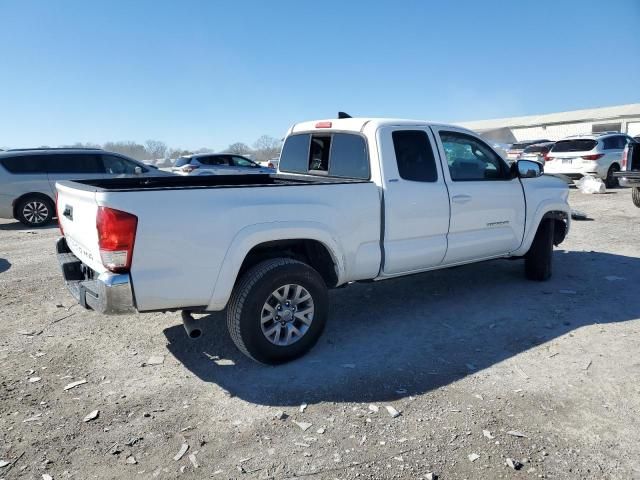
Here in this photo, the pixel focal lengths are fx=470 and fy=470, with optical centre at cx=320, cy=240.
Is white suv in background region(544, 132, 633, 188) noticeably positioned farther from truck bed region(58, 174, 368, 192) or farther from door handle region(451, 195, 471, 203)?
truck bed region(58, 174, 368, 192)

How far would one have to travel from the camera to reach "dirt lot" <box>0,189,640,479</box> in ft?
8.75

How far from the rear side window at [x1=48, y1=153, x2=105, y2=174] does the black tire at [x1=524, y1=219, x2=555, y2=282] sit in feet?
33.1

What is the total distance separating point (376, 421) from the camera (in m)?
3.02

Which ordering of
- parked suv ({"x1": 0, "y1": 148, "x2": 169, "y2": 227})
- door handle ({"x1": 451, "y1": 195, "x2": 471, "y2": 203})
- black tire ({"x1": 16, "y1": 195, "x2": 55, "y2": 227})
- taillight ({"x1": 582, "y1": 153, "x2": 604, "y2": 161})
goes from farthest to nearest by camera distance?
taillight ({"x1": 582, "y1": 153, "x2": 604, "y2": 161}), black tire ({"x1": 16, "y1": 195, "x2": 55, "y2": 227}), parked suv ({"x1": 0, "y1": 148, "x2": 169, "y2": 227}), door handle ({"x1": 451, "y1": 195, "x2": 471, "y2": 203})

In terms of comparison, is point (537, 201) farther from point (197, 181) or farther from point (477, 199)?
point (197, 181)

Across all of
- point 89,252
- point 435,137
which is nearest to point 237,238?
point 89,252

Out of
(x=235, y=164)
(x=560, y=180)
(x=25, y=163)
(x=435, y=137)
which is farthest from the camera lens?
(x=235, y=164)

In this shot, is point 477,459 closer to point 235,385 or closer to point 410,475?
point 410,475

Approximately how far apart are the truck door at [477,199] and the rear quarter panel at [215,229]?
1.23 metres

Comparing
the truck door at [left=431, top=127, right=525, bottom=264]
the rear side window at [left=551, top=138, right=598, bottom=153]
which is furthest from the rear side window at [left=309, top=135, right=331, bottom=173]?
the rear side window at [left=551, top=138, right=598, bottom=153]

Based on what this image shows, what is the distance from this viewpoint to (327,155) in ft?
16.1

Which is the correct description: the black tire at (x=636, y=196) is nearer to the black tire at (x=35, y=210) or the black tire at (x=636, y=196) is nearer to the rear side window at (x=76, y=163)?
the rear side window at (x=76, y=163)

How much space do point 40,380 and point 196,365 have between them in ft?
3.83

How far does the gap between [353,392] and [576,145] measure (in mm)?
15330
